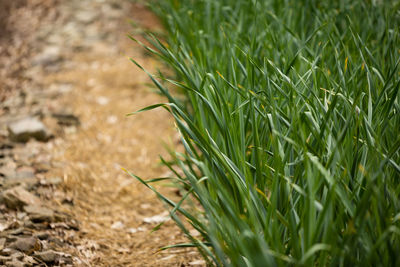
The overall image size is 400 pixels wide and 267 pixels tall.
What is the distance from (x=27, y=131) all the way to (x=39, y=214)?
88 cm

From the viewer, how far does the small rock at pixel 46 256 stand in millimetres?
1409

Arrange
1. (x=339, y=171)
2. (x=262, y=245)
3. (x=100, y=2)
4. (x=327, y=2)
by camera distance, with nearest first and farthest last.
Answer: (x=262, y=245) < (x=339, y=171) < (x=327, y=2) < (x=100, y=2)

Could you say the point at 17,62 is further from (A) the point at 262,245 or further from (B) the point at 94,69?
(A) the point at 262,245

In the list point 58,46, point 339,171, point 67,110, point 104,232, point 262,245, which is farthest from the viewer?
point 58,46

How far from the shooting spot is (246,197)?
3.50 feet

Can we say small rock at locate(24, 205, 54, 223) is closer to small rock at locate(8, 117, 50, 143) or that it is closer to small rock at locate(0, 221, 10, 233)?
small rock at locate(0, 221, 10, 233)

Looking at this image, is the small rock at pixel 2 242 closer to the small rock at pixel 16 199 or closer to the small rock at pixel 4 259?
the small rock at pixel 4 259

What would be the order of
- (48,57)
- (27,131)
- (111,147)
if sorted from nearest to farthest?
(27,131) < (111,147) < (48,57)

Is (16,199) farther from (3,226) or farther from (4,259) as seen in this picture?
(4,259)

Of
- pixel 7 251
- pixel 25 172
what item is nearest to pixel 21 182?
pixel 25 172

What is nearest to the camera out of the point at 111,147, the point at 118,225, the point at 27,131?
the point at 118,225

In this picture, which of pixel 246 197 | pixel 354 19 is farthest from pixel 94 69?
pixel 246 197

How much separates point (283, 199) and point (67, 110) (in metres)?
2.15

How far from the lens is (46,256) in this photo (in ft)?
4.65
